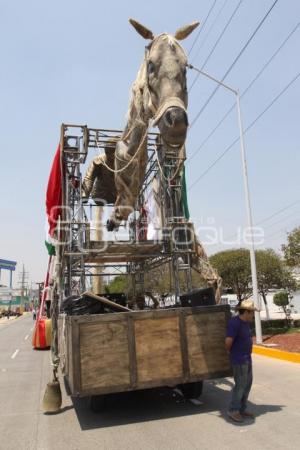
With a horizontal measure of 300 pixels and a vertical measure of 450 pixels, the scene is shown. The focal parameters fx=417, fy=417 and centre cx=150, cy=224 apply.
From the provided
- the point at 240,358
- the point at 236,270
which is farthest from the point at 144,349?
the point at 236,270

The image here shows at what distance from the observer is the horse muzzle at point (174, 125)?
4.69 meters

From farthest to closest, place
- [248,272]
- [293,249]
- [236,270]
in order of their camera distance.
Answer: [236,270]
[248,272]
[293,249]

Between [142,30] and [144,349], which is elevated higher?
[142,30]

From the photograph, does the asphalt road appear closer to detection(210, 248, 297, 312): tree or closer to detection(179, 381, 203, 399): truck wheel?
detection(179, 381, 203, 399): truck wheel

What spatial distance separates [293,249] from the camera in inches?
Answer: 619

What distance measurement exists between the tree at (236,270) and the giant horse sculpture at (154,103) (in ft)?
50.2

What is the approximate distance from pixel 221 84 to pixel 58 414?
11837 mm

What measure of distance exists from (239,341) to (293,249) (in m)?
11.0

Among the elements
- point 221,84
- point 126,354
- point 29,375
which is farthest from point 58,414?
point 221,84

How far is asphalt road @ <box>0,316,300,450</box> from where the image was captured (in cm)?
479

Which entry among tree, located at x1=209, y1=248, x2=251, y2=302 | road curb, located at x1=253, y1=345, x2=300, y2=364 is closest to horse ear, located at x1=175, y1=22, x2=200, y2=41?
road curb, located at x1=253, y1=345, x2=300, y2=364

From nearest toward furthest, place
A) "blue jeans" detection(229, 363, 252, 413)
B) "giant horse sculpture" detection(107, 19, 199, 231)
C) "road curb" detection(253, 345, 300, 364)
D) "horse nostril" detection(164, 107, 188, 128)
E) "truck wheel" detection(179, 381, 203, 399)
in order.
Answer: "horse nostril" detection(164, 107, 188, 128)
"giant horse sculpture" detection(107, 19, 199, 231)
"blue jeans" detection(229, 363, 252, 413)
"truck wheel" detection(179, 381, 203, 399)
"road curb" detection(253, 345, 300, 364)

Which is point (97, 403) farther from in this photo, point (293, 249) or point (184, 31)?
point (293, 249)

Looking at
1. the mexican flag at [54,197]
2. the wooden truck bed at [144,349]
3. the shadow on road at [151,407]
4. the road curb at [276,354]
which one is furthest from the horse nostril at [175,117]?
the road curb at [276,354]
